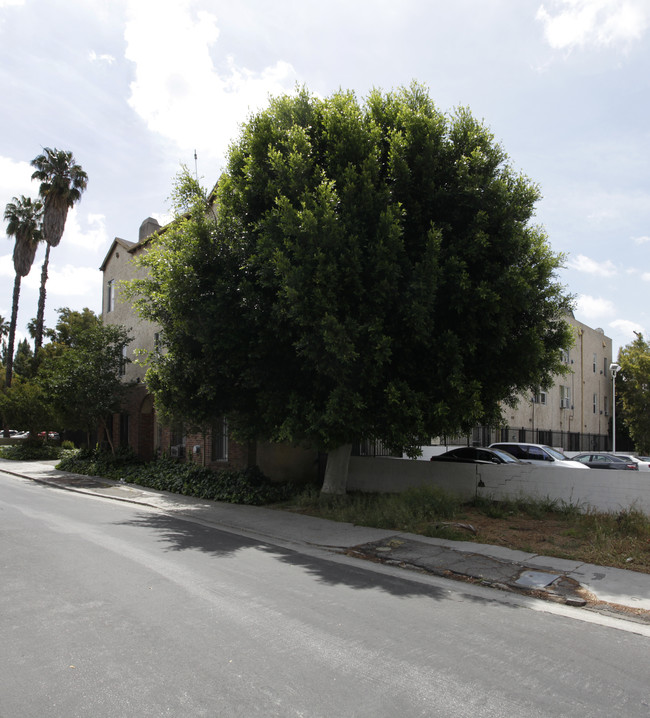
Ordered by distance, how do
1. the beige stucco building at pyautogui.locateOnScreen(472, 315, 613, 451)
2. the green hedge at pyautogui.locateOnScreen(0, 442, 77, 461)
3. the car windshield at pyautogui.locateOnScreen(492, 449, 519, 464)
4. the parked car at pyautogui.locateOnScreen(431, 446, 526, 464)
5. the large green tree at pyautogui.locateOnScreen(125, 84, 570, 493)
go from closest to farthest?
the large green tree at pyautogui.locateOnScreen(125, 84, 570, 493)
the parked car at pyautogui.locateOnScreen(431, 446, 526, 464)
the car windshield at pyautogui.locateOnScreen(492, 449, 519, 464)
the green hedge at pyautogui.locateOnScreen(0, 442, 77, 461)
the beige stucco building at pyautogui.locateOnScreen(472, 315, 613, 451)

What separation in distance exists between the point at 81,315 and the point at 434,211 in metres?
36.1

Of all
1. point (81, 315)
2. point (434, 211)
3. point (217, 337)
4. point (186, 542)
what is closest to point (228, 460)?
point (217, 337)

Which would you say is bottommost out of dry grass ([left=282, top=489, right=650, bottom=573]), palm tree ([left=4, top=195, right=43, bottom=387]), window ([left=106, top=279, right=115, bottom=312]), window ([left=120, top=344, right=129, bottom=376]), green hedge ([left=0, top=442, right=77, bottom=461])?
green hedge ([left=0, top=442, right=77, bottom=461])

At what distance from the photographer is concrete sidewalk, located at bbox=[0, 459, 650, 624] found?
22.6ft

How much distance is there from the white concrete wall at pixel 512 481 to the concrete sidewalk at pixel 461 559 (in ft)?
13.2

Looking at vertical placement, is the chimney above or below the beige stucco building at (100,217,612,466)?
above

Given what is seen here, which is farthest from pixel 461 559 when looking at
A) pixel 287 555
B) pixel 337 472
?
pixel 337 472

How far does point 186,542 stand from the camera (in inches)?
381

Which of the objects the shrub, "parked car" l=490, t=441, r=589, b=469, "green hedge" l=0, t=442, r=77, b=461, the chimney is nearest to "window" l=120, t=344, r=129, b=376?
the chimney

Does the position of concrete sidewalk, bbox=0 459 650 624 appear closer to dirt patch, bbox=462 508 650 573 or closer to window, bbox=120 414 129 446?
dirt patch, bbox=462 508 650 573

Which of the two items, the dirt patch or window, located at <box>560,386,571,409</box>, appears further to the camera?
window, located at <box>560,386,571,409</box>

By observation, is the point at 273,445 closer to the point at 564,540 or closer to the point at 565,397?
the point at 564,540

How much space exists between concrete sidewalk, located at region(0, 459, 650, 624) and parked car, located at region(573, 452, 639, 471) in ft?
45.7

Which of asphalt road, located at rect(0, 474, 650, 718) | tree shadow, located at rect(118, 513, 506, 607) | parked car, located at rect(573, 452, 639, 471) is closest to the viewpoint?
asphalt road, located at rect(0, 474, 650, 718)
